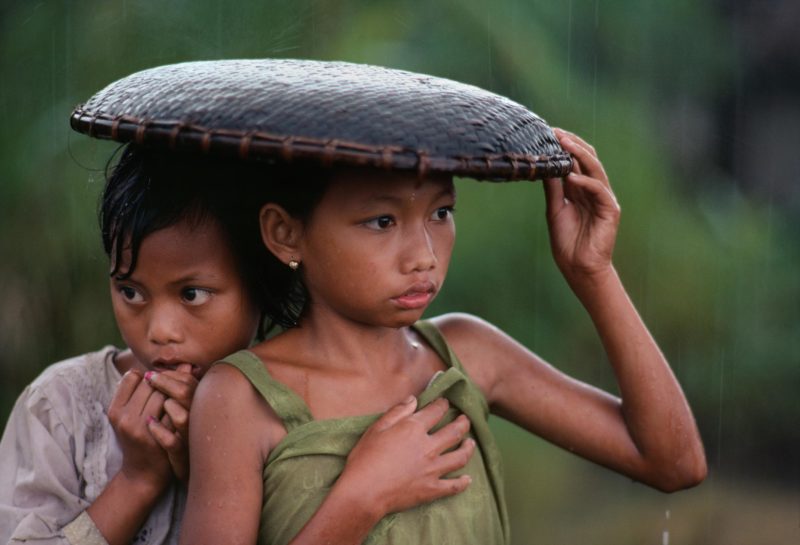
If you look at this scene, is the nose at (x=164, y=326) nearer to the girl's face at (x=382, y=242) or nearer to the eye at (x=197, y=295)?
the eye at (x=197, y=295)

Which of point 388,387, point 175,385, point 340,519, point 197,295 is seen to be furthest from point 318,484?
point 197,295

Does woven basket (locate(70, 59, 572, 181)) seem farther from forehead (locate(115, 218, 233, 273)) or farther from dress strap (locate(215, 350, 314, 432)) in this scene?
dress strap (locate(215, 350, 314, 432))

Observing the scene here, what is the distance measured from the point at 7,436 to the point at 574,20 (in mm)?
2908

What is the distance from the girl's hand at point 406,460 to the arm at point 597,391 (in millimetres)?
280

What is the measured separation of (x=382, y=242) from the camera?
6.83ft

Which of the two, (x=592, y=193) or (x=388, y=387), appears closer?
(x=388, y=387)

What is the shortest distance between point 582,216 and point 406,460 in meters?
0.70

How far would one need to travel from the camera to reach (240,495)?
210 cm

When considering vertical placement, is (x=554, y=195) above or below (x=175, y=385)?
above

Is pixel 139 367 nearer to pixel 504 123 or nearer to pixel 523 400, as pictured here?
pixel 523 400

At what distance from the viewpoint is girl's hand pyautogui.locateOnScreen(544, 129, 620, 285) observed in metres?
2.45

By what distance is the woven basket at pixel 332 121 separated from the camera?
1.80 meters

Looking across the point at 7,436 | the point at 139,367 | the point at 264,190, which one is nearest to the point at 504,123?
the point at 264,190

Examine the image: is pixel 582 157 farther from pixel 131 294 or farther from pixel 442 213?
pixel 131 294
